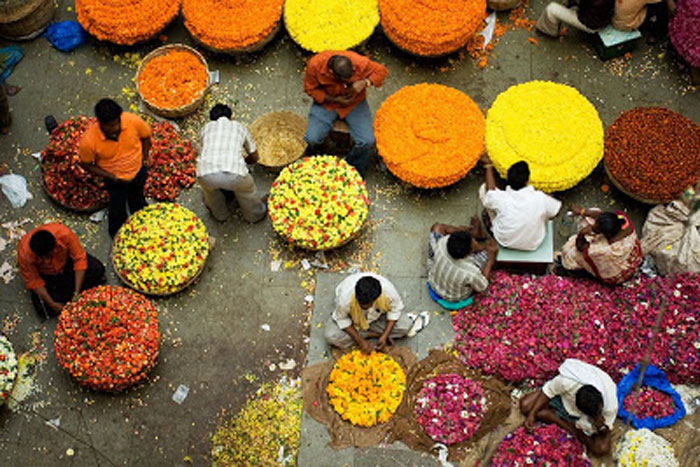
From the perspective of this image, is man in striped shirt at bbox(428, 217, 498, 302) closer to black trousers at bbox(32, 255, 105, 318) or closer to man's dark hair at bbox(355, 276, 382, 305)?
man's dark hair at bbox(355, 276, 382, 305)

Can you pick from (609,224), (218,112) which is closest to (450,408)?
(609,224)

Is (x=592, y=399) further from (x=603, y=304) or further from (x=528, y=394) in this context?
(x=603, y=304)

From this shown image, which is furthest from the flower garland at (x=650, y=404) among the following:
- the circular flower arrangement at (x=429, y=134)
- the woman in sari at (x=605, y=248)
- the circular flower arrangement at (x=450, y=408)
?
the circular flower arrangement at (x=429, y=134)

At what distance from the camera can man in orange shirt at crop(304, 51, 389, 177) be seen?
239 inches

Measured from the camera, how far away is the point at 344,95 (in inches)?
245

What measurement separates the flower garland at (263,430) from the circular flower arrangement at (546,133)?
244 cm

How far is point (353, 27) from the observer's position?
22.6 ft

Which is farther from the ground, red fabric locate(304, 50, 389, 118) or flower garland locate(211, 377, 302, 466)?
red fabric locate(304, 50, 389, 118)

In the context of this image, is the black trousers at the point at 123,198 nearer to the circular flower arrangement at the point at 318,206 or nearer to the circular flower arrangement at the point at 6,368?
the circular flower arrangement at the point at 318,206

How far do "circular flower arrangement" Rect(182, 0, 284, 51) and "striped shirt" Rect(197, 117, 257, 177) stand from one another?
1.15 metres

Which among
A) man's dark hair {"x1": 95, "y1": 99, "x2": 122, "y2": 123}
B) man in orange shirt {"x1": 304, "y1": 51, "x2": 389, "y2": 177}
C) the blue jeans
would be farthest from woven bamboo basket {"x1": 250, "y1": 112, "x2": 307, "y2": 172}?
man's dark hair {"x1": 95, "y1": 99, "x2": 122, "y2": 123}

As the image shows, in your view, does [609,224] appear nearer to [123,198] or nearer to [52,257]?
[123,198]

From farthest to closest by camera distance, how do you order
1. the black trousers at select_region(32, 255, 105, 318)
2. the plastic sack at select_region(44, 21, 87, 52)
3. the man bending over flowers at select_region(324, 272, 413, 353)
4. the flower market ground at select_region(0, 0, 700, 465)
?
the plastic sack at select_region(44, 21, 87, 52) → the black trousers at select_region(32, 255, 105, 318) → the flower market ground at select_region(0, 0, 700, 465) → the man bending over flowers at select_region(324, 272, 413, 353)

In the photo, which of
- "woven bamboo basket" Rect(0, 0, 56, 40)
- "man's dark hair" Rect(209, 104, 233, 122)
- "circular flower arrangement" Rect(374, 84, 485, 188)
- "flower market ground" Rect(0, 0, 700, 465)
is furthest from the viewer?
"woven bamboo basket" Rect(0, 0, 56, 40)
